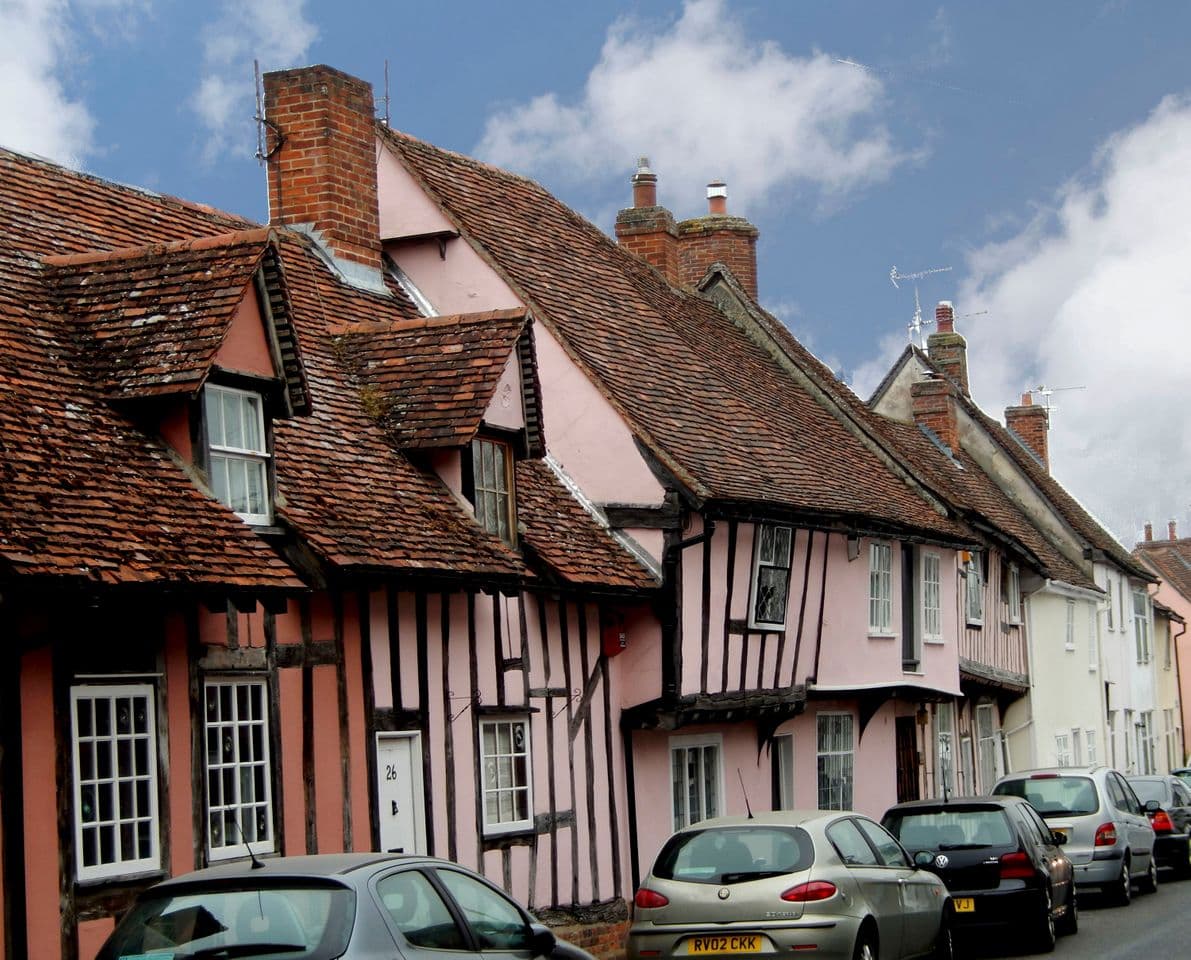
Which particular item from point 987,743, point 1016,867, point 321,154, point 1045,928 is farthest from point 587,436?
point 987,743

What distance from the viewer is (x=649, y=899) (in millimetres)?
12562

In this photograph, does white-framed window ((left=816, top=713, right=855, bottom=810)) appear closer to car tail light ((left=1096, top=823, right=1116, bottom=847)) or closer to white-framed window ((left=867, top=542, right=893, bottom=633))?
white-framed window ((left=867, top=542, right=893, bottom=633))

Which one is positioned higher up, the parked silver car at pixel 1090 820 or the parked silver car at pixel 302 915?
the parked silver car at pixel 302 915

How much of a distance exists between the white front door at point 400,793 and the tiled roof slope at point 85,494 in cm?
265

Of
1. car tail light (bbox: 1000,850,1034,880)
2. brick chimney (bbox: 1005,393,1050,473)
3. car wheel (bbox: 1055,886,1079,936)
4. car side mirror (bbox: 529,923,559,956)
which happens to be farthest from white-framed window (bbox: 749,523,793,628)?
brick chimney (bbox: 1005,393,1050,473)

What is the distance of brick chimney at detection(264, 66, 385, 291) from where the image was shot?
19.0 meters

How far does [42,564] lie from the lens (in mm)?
10094

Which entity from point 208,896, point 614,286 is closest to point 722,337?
point 614,286

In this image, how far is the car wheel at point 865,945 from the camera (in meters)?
12.2

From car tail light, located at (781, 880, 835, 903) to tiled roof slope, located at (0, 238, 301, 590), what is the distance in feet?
12.9

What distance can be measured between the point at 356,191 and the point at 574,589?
559 cm

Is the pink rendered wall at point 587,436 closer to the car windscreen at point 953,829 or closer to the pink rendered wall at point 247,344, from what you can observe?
the car windscreen at point 953,829

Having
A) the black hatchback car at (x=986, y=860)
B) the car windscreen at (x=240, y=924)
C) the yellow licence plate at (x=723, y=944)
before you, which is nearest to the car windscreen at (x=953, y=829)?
the black hatchback car at (x=986, y=860)

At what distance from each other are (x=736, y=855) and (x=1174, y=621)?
46.3m
